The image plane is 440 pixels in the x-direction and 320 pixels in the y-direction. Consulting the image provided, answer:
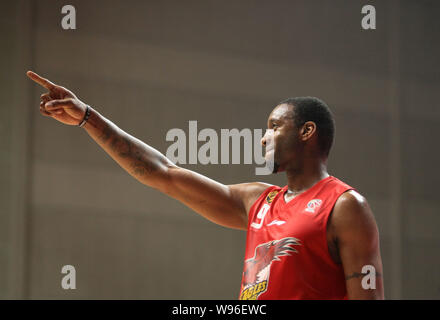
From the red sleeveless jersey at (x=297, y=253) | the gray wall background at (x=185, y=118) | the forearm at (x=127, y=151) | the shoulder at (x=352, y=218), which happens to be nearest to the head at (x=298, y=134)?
the red sleeveless jersey at (x=297, y=253)

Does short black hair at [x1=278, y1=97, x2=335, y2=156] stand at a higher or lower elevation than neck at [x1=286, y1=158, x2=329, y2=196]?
higher

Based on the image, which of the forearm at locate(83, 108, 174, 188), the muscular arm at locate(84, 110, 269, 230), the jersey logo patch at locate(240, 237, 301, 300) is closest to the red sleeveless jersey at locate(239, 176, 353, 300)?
the jersey logo patch at locate(240, 237, 301, 300)

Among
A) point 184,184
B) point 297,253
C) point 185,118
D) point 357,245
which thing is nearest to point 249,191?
point 184,184

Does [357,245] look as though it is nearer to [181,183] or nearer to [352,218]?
[352,218]

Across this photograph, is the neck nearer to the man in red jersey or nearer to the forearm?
the man in red jersey

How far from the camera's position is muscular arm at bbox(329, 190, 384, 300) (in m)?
2.02

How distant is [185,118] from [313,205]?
3260 mm

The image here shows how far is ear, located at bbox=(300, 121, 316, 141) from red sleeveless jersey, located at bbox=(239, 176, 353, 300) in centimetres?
21

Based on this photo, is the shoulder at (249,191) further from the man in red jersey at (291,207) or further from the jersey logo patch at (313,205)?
the jersey logo patch at (313,205)

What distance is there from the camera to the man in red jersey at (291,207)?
6.88 feet

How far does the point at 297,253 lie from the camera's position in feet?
7.06

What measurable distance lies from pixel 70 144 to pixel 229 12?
6.64 ft
